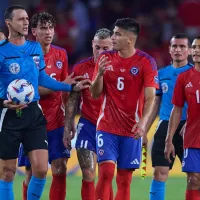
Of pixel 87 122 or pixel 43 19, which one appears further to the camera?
pixel 43 19

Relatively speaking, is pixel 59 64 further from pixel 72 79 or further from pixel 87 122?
pixel 87 122

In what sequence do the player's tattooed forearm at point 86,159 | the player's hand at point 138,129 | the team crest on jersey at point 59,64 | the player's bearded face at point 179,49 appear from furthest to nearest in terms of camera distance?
the player's bearded face at point 179,49 → the team crest on jersey at point 59,64 → the player's tattooed forearm at point 86,159 → the player's hand at point 138,129

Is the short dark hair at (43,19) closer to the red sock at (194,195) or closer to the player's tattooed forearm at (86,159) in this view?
the player's tattooed forearm at (86,159)

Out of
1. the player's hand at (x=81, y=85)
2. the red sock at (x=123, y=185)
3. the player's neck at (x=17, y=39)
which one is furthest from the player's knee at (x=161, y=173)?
the player's neck at (x=17, y=39)

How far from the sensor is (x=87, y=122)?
9977mm

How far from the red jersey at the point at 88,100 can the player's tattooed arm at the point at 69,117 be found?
5.7 inches

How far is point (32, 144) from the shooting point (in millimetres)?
9086

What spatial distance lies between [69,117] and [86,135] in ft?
0.99

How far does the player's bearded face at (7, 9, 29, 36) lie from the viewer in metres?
9.16

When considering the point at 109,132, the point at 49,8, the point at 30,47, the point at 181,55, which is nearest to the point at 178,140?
the point at 181,55

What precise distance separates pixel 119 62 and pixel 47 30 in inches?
47.7

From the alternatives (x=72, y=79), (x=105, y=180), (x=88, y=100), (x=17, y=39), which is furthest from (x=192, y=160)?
(x=17, y=39)

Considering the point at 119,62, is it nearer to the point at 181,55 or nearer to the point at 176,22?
the point at 181,55

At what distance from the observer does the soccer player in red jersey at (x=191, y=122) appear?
358 inches
